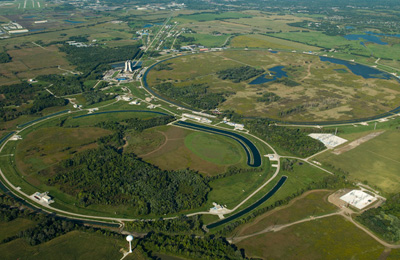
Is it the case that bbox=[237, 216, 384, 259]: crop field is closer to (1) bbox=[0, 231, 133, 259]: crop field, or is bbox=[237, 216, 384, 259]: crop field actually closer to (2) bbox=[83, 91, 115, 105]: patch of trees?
(1) bbox=[0, 231, 133, 259]: crop field

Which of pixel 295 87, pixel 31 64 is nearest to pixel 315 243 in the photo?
pixel 295 87

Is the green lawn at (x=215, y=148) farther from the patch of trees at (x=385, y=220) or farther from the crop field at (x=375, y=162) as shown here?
the patch of trees at (x=385, y=220)

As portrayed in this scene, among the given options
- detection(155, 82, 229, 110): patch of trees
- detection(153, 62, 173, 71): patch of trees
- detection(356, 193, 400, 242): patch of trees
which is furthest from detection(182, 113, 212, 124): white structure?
detection(153, 62, 173, 71): patch of trees

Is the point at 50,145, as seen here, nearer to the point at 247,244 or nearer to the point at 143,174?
the point at 143,174

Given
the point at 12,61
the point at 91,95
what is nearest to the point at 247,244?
the point at 91,95

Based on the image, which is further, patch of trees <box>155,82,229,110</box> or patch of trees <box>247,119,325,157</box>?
patch of trees <box>155,82,229,110</box>

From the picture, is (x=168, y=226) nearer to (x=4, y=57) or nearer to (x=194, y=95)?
(x=194, y=95)
